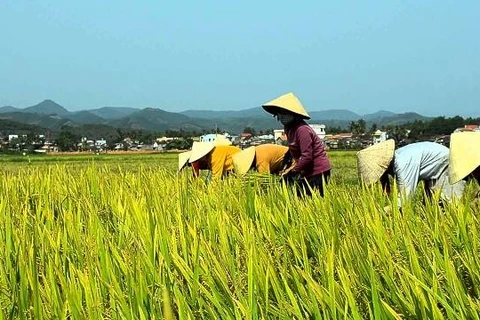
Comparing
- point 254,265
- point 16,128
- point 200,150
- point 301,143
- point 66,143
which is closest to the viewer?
point 254,265

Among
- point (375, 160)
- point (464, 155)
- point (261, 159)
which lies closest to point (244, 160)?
point (261, 159)

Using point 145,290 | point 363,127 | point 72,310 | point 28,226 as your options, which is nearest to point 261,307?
point 145,290

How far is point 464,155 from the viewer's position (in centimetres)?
252

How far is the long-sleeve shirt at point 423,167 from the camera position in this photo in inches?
129

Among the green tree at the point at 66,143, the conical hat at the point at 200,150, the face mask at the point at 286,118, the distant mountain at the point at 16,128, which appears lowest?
the green tree at the point at 66,143

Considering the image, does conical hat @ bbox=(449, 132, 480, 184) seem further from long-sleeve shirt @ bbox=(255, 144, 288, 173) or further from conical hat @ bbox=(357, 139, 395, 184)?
long-sleeve shirt @ bbox=(255, 144, 288, 173)

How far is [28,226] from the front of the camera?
9.68 feet

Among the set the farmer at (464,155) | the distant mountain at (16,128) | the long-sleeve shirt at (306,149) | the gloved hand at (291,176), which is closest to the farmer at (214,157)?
the gloved hand at (291,176)

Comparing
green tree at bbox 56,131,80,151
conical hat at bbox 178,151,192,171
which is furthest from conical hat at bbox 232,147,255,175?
green tree at bbox 56,131,80,151

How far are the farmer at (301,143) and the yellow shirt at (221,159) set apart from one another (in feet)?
2.93

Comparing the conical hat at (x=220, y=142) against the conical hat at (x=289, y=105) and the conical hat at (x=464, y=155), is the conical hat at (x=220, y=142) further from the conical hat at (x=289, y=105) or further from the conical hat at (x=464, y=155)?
the conical hat at (x=464, y=155)

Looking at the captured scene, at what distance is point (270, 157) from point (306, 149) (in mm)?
703

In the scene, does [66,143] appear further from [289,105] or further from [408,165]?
[408,165]

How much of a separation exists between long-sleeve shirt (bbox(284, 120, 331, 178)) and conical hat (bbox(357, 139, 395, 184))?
0.71 meters
